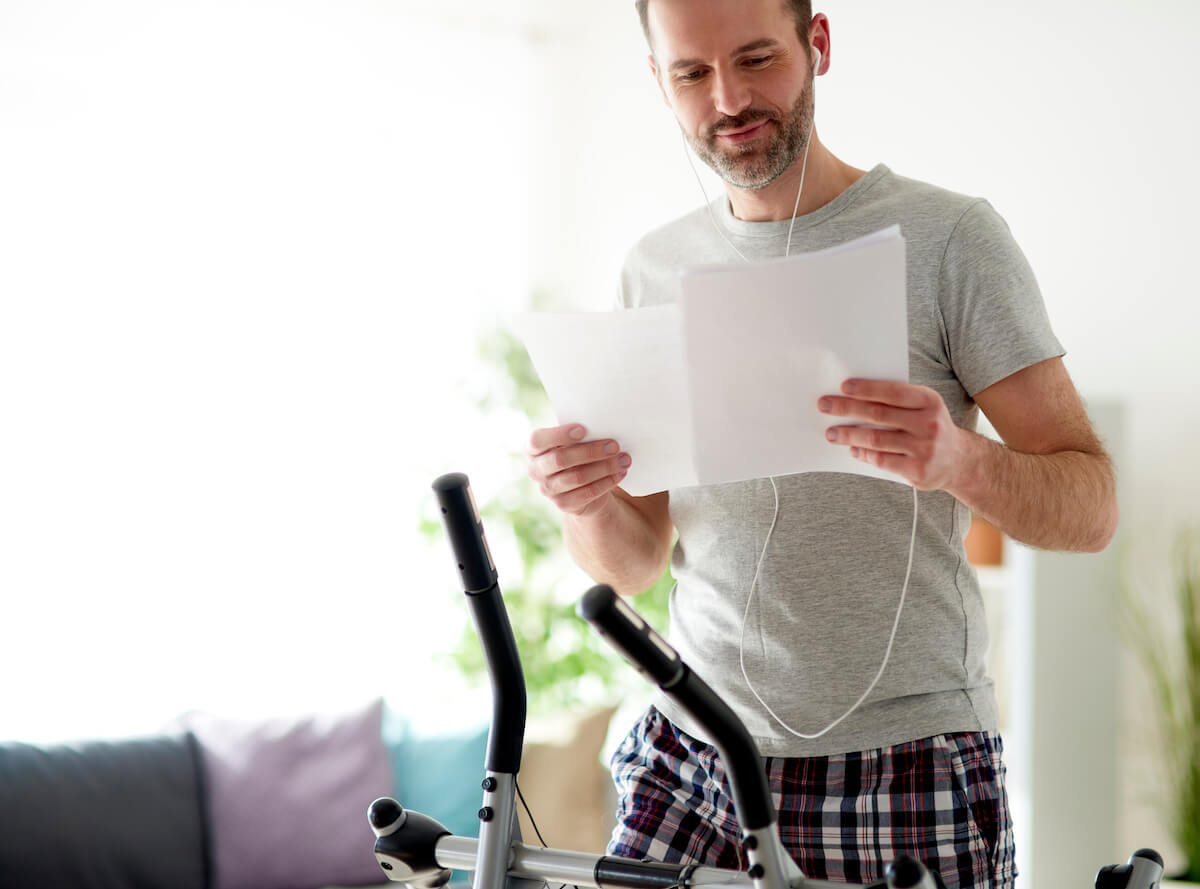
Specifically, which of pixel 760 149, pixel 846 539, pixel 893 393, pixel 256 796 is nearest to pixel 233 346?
pixel 256 796

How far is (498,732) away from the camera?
1.05 m

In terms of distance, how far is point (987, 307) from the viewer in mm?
1157

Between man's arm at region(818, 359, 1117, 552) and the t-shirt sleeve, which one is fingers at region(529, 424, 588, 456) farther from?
the t-shirt sleeve

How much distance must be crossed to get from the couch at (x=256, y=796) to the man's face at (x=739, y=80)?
6.69 ft

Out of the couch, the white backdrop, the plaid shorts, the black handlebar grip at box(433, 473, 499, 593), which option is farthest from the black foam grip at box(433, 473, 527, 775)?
the white backdrop

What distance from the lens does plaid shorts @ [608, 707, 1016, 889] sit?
3.75ft

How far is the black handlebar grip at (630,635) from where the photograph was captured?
0.74 m

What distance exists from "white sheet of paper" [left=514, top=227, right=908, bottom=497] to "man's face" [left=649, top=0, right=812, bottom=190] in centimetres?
32

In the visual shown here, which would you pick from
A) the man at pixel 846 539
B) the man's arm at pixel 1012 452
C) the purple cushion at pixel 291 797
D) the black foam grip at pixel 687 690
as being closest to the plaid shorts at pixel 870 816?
the man at pixel 846 539

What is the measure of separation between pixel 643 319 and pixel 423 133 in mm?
3070

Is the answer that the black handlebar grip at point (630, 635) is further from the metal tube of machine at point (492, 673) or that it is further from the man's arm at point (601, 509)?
the man's arm at point (601, 509)

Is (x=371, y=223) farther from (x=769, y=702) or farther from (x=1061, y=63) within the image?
(x=769, y=702)

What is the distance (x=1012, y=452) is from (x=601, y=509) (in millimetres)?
474

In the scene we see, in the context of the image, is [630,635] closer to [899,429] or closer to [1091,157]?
[899,429]
